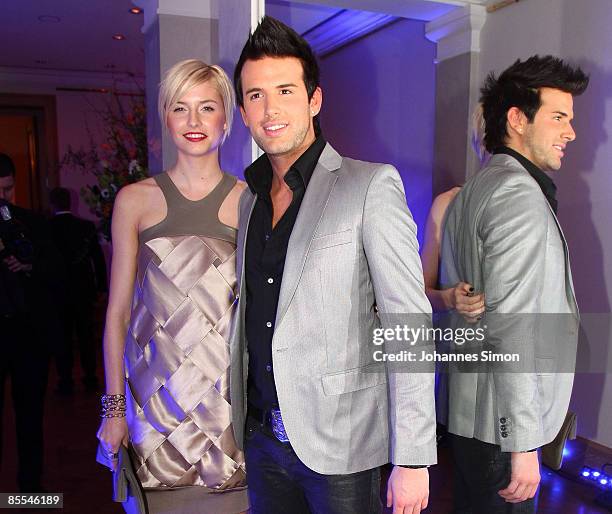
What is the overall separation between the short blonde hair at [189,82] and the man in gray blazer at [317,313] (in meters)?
0.24

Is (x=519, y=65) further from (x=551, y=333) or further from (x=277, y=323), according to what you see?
(x=277, y=323)

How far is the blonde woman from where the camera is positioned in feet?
5.51

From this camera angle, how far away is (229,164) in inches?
93.4

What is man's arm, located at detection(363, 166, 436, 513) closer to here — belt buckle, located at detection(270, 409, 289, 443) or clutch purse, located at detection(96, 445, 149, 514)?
belt buckle, located at detection(270, 409, 289, 443)

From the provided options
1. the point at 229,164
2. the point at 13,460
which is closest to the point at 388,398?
the point at 229,164

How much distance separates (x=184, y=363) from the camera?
5.51ft

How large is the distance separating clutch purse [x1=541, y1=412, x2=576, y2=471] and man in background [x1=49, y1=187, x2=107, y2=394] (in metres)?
3.68

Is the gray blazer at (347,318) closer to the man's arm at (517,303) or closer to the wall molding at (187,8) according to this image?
the man's arm at (517,303)

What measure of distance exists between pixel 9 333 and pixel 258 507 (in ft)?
6.07

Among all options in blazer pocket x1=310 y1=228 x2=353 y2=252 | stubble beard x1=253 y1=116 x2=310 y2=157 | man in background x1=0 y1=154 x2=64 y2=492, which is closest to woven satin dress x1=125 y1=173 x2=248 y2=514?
stubble beard x1=253 y1=116 x2=310 y2=157

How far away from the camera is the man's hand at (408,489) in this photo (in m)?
1.19

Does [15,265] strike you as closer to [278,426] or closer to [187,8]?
[187,8]

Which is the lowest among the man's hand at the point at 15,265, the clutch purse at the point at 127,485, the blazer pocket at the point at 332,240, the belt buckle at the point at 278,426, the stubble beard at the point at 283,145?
the clutch purse at the point at 127,485

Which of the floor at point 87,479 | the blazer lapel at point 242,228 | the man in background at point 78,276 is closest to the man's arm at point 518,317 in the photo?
the blazer lapel at point 242,228
